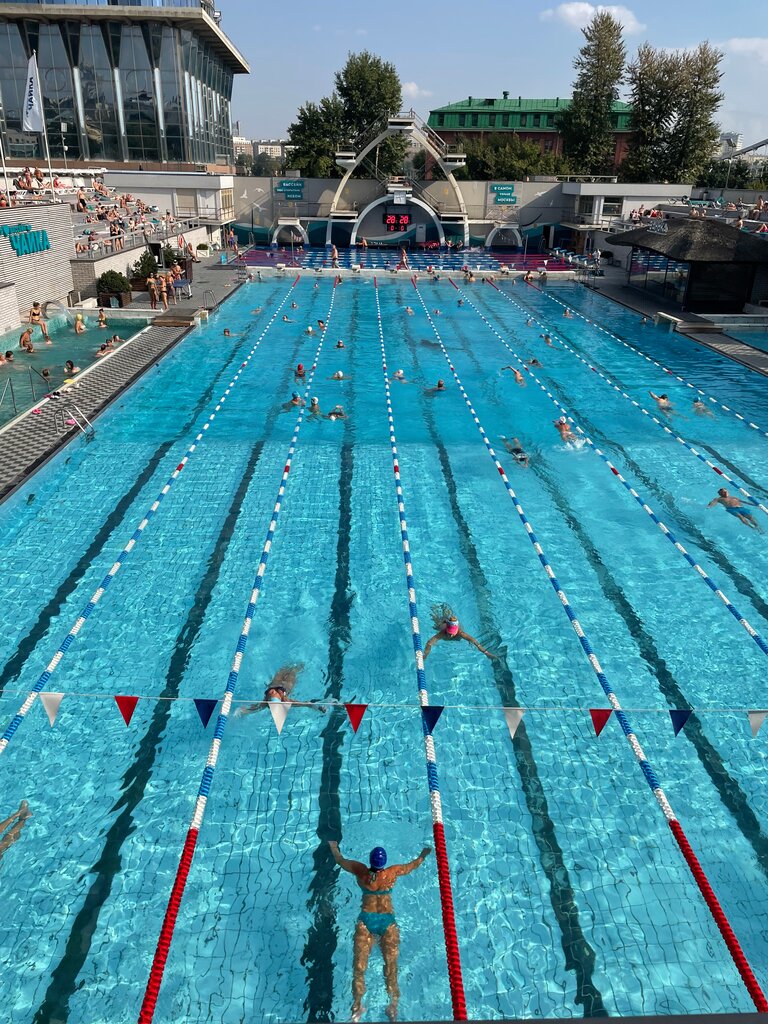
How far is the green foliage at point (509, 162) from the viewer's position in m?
53.7

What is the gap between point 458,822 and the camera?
6.10m

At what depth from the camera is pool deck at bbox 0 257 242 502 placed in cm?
1187

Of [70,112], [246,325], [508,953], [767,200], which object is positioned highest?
[70,112]

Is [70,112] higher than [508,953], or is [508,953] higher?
[70,112]

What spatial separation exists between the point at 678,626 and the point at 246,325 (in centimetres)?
1838

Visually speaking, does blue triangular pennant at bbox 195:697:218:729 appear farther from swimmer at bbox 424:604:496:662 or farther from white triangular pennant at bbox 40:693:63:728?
swimmer at bbox 424:604:496:662

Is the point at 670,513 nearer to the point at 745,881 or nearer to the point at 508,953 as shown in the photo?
the point at 745,881

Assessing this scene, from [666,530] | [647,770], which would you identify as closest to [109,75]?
[666,530]

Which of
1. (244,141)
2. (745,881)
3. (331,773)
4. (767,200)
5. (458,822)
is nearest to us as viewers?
(745,881)

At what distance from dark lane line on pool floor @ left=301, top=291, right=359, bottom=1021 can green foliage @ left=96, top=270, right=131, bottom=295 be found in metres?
17.3

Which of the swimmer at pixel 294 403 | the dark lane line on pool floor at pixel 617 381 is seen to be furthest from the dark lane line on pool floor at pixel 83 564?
the dark lane line on pool floor at pixel 617 381

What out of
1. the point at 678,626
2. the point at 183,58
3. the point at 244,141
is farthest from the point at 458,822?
the point at 244,141

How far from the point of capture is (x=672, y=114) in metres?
49.7

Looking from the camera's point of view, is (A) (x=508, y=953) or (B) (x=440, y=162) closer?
(A) (x=508, y=953)
